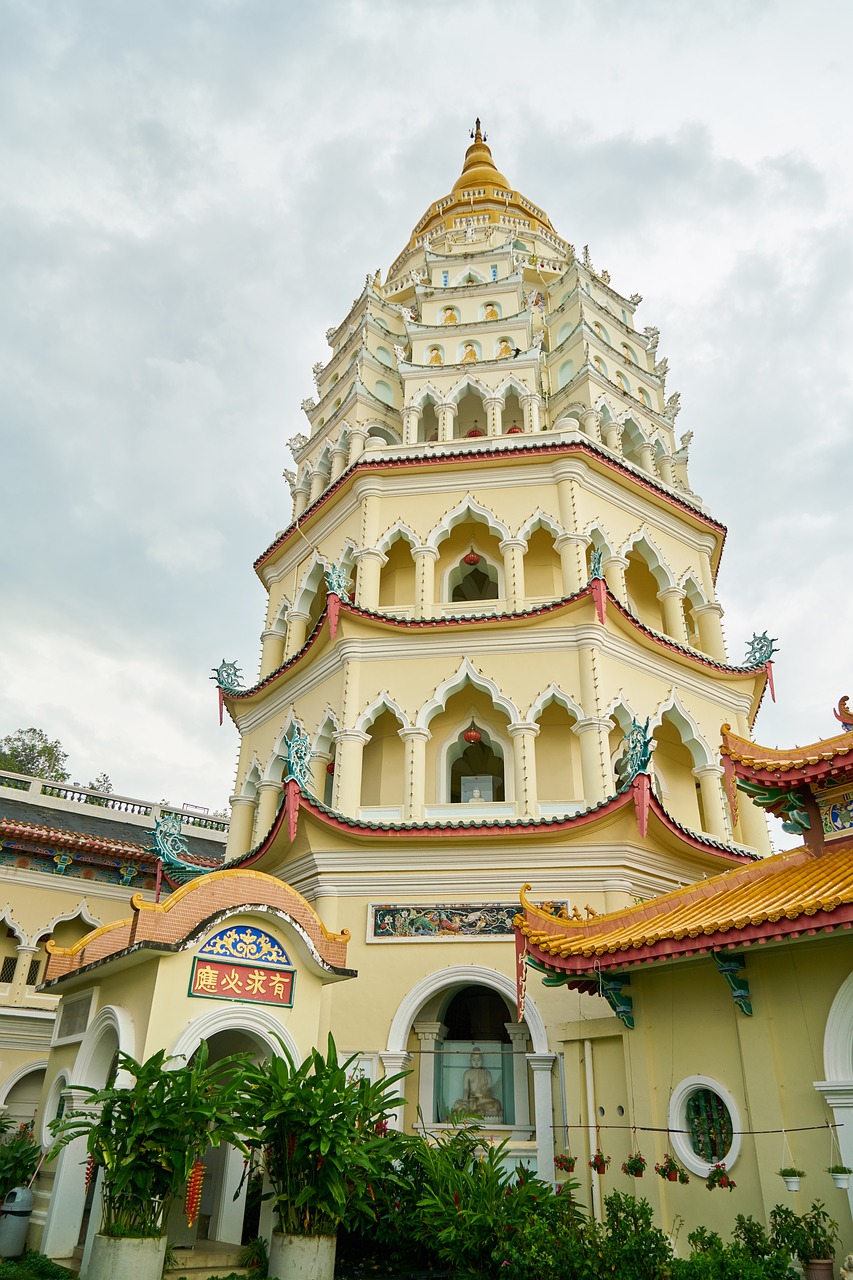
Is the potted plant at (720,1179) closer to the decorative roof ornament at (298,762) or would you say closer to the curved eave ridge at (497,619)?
the decorative roof ornament at (298,762)

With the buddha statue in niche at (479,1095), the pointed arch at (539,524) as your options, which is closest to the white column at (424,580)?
the pointed arch at (539,524)

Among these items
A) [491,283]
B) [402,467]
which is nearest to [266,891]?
[402,467]

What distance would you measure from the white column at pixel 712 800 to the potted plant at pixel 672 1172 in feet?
25.3

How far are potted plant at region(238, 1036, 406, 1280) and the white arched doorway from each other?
389 cm

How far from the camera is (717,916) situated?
10172 millimetres

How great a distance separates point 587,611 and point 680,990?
26.0ft

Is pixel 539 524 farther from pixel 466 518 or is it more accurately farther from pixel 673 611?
pixel 673 611

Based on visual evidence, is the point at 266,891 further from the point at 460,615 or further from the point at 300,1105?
the point at 460,615

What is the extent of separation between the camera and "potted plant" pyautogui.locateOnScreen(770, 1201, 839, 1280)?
8.21m

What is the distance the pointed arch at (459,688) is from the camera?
55.8 feet

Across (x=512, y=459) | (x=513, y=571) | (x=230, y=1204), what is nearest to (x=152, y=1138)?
(x=230, y=1204)

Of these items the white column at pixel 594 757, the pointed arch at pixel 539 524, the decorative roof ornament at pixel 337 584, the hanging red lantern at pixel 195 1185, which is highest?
the pointed arch at pixel 539 524

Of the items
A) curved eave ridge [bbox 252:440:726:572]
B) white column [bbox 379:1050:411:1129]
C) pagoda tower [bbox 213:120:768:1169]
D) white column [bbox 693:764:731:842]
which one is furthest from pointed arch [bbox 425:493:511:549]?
white column [bbox 379:1050:411:1129]

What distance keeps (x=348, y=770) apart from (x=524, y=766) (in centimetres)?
304
